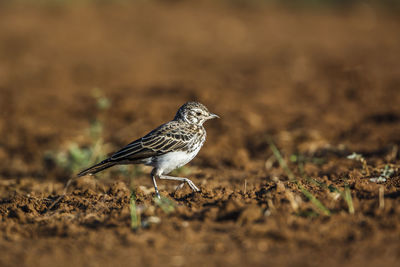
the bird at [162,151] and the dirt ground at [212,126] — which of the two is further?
the bird at [162,151]

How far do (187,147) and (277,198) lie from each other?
70.4 inches

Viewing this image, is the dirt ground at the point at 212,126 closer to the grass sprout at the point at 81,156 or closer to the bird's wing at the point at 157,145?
the grass sprout at the point at 81,156

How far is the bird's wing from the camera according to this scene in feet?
22.1

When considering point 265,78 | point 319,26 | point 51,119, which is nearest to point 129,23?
point 319,26

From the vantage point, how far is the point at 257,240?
468 centimetres

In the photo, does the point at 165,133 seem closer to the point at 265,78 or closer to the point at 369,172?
the point at 369,172

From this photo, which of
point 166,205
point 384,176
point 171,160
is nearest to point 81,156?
point 171,160

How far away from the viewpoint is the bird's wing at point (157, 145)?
6.72 metres

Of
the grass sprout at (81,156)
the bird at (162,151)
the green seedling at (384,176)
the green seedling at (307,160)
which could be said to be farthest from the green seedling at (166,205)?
the grass sprout at (81,156)

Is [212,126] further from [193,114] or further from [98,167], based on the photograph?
[98,167]

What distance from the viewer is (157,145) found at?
6.79 m

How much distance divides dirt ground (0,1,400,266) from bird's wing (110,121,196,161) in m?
0.46

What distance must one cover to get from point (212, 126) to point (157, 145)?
15.0ft

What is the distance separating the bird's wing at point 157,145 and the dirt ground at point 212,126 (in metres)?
0.46
